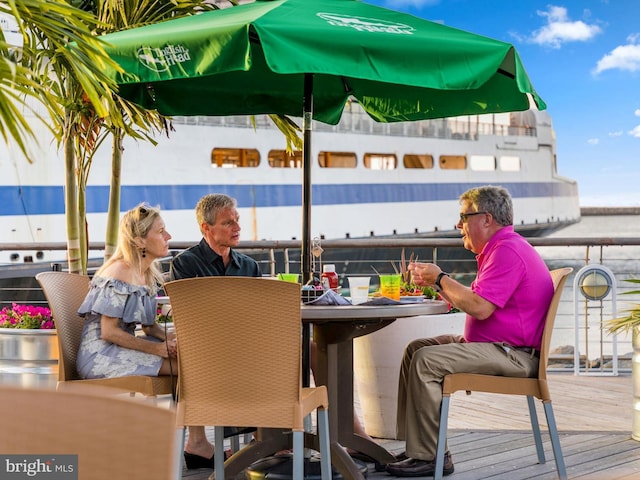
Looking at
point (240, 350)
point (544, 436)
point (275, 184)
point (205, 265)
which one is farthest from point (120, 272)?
point (275, 184)

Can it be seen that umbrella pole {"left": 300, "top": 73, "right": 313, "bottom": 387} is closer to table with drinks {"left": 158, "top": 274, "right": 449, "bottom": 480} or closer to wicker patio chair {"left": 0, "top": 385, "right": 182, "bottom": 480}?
table with drinks {"left": 158, "top": 274, "right": 449, "bottom": 480}

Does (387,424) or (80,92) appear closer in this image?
(387,424)

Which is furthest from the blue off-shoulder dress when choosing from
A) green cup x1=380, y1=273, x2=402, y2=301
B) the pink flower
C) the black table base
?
the pink flower

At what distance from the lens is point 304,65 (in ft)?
8.43

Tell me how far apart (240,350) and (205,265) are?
0.98m

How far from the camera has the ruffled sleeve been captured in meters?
2.79

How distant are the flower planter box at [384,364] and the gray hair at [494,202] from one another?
61 cm

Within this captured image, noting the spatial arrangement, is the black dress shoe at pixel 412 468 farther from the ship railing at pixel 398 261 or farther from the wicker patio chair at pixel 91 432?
the wicker patio chair at pixel 91 432

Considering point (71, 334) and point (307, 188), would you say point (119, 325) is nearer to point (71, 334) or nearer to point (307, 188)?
point (71, 334)

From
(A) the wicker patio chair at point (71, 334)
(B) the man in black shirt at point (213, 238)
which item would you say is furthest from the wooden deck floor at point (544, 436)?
(B) the man in black shirt at point (213, 238)

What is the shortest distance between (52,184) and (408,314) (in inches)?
501

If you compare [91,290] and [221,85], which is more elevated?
[221,85]

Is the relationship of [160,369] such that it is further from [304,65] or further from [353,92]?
[353,92]

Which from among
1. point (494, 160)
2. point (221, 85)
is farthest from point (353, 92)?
point (494, 160)
